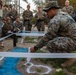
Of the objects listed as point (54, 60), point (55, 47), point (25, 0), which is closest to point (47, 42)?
point (55, 47)

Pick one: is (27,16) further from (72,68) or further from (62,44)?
(72,68)

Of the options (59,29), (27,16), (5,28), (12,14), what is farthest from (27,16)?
(59,29)

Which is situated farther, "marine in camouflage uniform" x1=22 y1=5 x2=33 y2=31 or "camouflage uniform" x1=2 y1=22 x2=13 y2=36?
"marine in camouflage uniform" x1=22 y1=5 x2=33 y2=31

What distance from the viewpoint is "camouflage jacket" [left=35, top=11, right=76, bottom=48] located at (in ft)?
16.8

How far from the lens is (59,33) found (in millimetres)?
5609

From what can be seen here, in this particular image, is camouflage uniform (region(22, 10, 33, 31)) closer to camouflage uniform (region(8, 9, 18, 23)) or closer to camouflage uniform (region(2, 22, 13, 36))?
camouflage uniform (region(8, 9, 18, 23))

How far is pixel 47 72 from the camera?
5.53 metres

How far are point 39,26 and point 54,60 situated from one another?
22.8ft

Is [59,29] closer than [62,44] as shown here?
Yes

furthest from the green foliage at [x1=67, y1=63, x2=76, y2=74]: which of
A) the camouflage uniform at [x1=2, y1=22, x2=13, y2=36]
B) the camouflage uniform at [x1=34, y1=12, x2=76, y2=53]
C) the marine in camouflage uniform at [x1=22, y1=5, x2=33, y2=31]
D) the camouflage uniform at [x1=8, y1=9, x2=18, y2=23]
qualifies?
the camouflage uniform at [x1=8, y1=9, x2=18, y2=23]

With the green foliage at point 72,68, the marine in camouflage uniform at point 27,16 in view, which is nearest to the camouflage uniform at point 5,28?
the marine in camouflage uniform at point 27,16

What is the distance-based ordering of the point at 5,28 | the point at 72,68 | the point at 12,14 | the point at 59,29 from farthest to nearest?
1. the point at 12,14
2. the point at 5,28
3. the point at 72,68
4. the point at 59,29

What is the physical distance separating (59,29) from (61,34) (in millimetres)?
268

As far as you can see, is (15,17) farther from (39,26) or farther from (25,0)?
(25,0)
